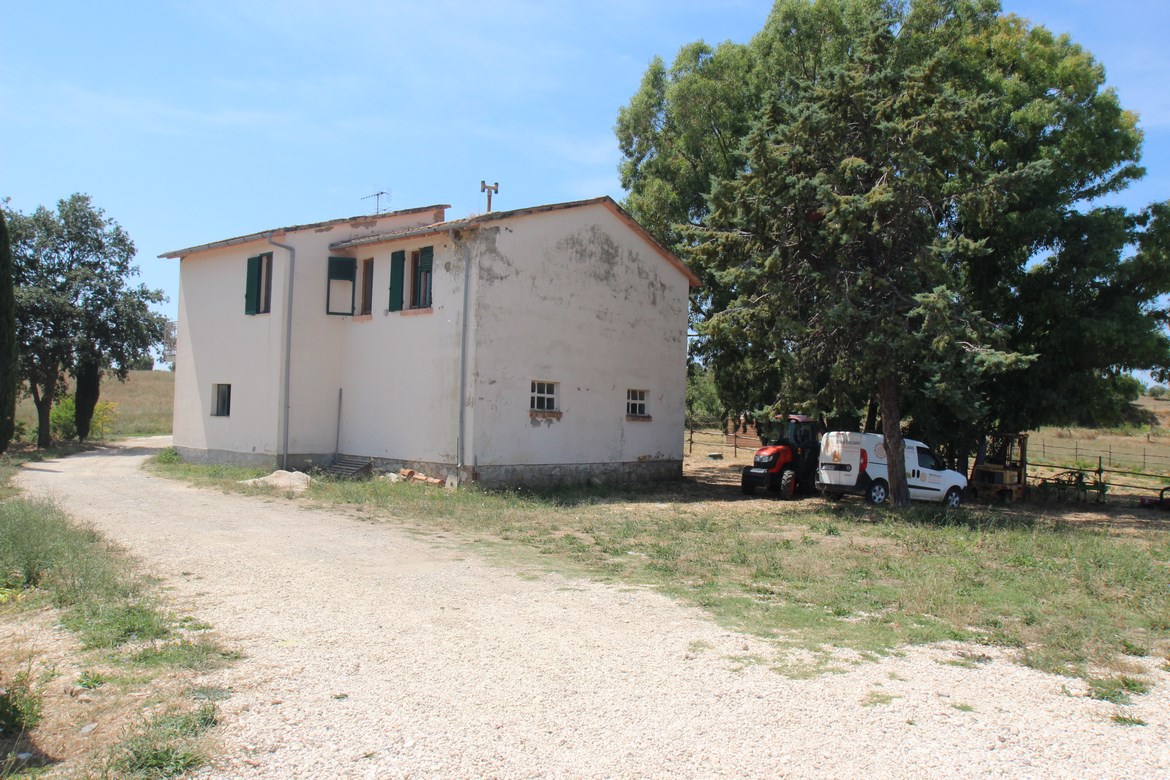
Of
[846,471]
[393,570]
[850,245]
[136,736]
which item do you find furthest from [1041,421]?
[136,736]

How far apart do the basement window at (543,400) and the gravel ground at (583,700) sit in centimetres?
1118

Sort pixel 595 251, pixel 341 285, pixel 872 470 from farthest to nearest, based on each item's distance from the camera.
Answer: pixel 341 285 → pixel 595 251 → pixel 872 470

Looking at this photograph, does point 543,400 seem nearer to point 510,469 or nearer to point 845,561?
point 510,469

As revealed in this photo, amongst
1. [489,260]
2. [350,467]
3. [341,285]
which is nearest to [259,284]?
[341,285]

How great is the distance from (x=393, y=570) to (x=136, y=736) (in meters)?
5.47

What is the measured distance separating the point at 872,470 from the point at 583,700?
614 inches

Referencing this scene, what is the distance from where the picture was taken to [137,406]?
5481 centimetres

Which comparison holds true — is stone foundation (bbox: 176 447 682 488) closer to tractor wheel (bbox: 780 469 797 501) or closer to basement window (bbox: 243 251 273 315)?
tractor wheel (bbox: 780 469 797 501)

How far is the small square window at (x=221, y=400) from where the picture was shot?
24.0 metres

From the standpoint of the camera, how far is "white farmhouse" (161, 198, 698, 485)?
1958 cm

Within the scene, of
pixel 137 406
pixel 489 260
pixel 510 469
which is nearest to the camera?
pixel 489 260

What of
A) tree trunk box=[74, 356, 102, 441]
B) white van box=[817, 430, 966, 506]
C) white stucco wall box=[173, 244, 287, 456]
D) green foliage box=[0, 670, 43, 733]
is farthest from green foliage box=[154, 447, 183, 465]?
green foliage box=[0, 670, 43, 733]

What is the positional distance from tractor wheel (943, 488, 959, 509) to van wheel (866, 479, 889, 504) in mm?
1529

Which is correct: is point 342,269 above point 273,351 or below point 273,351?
above
